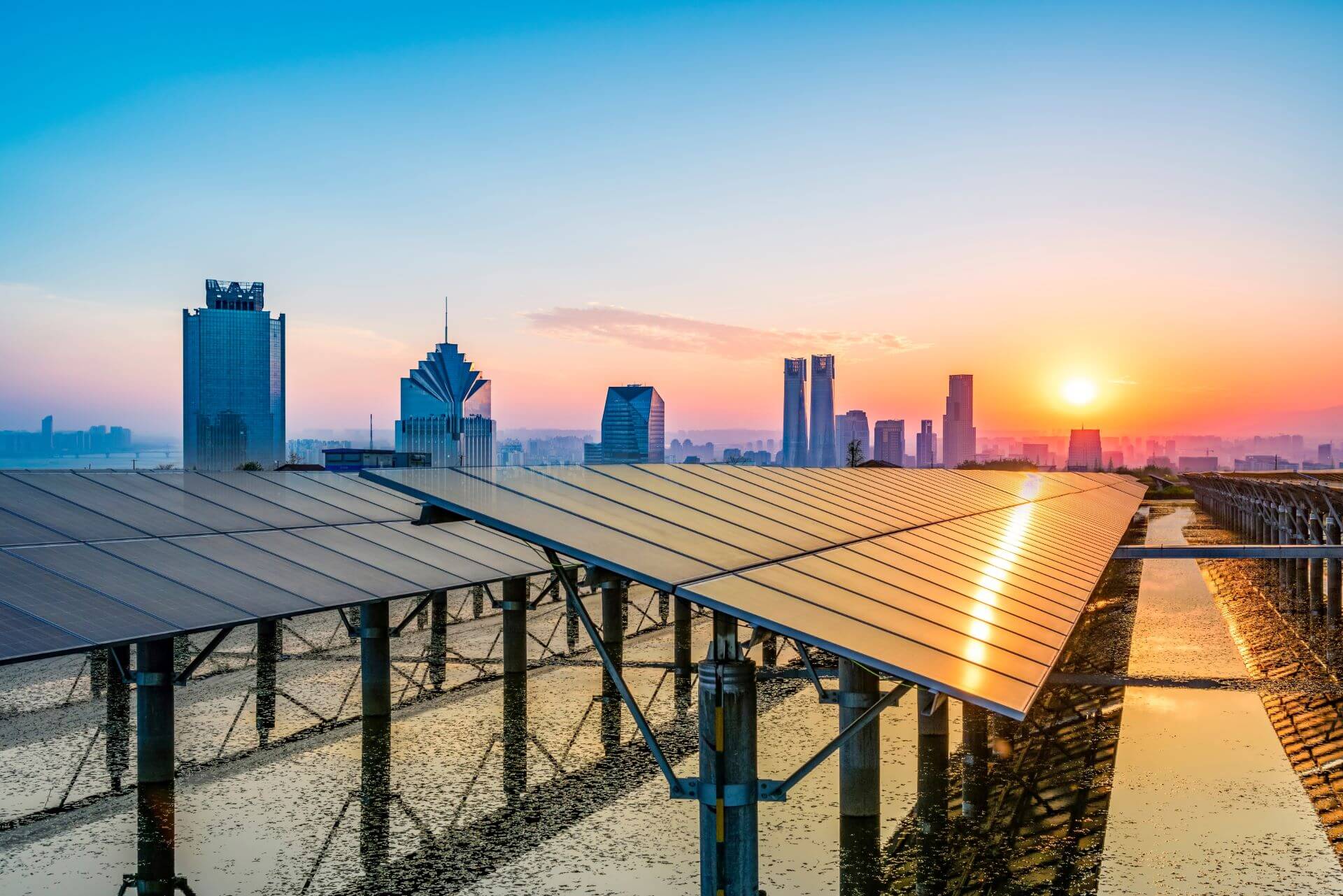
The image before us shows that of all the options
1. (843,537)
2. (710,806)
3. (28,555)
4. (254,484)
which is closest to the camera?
(710,806)

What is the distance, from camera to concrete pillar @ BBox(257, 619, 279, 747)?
23984 millimetres

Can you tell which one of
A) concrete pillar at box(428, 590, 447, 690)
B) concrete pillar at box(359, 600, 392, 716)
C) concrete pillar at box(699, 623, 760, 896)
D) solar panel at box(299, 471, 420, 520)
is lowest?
concrete pillar at box(428, 590, 447, 690)

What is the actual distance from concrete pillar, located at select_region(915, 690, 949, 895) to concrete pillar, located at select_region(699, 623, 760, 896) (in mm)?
5263

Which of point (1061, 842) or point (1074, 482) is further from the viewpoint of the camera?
point (1074, 482)

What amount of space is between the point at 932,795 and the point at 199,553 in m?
14.5

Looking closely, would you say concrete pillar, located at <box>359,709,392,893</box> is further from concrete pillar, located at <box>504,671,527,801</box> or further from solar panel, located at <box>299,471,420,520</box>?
solar panel, located at <box>299,471,420,520</box>

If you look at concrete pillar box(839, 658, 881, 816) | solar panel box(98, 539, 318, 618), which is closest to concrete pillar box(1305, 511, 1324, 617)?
concrete pillar box(839, 658, 881, 816)

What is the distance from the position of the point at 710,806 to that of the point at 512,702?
16931 millimetres

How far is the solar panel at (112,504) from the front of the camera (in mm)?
Result: 23344

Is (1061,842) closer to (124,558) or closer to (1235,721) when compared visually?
(1235,721)

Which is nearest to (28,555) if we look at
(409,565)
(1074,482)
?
(409,565)

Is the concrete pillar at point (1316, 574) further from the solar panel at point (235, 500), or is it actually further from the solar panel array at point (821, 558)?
the solar panel at point (235, 500)

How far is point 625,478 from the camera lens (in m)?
17.1

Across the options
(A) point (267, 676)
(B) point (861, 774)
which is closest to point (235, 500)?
(A) point (267, 676)
